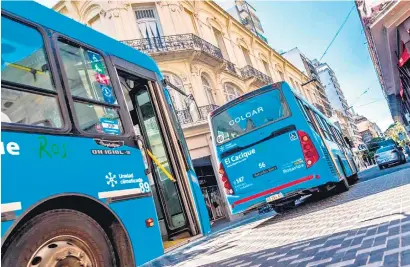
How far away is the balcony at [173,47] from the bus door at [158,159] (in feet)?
42.7

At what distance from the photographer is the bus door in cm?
542

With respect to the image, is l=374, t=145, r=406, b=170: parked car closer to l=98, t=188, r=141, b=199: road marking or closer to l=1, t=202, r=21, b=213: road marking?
l=98, t=188, r=141, b=199: road marking

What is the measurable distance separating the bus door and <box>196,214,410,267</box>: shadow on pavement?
1064mm

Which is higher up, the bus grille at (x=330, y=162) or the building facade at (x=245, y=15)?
the building facade at (x=245, y=15)

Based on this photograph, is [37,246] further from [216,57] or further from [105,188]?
[216,57]

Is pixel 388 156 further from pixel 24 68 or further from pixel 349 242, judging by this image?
pixel 24 68

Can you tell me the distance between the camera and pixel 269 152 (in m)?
8.34

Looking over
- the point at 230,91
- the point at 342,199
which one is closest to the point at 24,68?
the point at 342,199

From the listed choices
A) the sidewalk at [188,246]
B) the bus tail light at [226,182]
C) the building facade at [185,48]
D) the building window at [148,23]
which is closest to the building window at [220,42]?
the building facade at [185,48]

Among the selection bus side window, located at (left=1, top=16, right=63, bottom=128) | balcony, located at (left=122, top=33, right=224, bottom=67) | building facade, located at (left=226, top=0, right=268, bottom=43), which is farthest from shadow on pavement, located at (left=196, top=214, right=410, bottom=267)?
building facade, located at (left=226, top=0, right=268, bottom=43)

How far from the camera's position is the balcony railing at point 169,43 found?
18.5 metres

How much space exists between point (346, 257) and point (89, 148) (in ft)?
8.98

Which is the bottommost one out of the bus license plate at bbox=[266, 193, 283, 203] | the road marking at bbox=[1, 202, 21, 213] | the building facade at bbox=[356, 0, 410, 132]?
the bus license plate at bbox=[266, 193, 283, 203]

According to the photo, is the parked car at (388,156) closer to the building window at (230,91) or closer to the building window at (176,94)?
the building window at (230,91)
